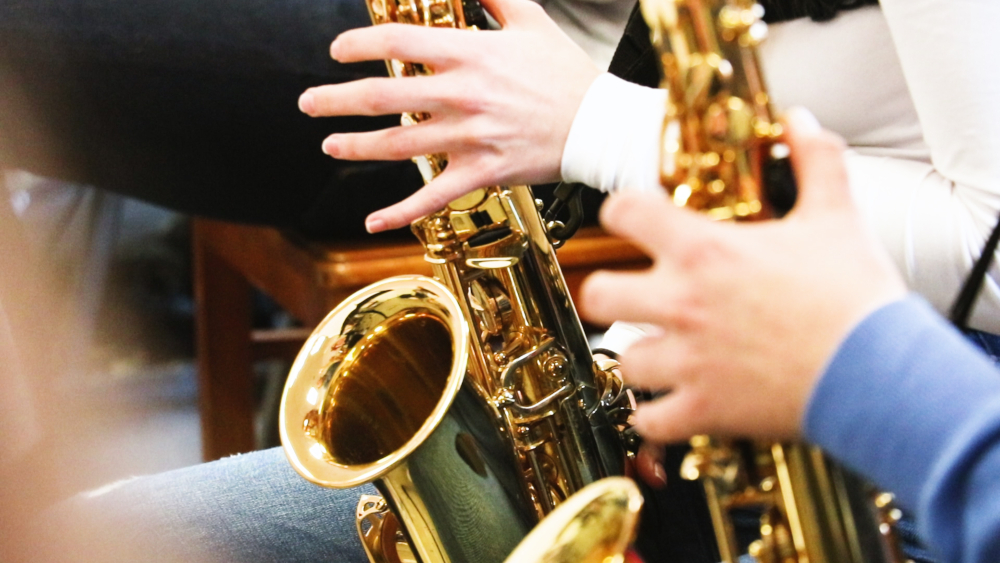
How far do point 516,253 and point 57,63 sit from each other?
0.60 m

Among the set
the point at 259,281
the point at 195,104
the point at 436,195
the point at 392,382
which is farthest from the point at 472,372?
the point at 259,281

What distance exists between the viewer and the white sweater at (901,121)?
505mm

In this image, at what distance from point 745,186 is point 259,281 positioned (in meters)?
1.02

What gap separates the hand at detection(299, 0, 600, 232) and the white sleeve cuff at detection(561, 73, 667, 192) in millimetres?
12

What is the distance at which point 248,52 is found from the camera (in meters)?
0.97

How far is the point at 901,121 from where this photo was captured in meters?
0.64

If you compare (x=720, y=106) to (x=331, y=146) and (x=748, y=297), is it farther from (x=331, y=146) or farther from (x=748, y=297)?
(x=331, y=146)

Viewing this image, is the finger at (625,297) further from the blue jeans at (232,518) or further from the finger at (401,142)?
the blue jeans at (232,518)

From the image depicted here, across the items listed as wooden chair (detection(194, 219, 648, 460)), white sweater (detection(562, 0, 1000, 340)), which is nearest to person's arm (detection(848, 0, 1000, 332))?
white sweater (detection(562, 0, 1000, 340))

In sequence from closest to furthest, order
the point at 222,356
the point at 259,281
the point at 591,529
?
the point at 591,529 < the point at 259,281 < the point at 222,356

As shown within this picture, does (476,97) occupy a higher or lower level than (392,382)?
higher

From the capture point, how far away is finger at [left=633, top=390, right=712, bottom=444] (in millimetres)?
379

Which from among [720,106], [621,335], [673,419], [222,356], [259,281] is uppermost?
[720,106]

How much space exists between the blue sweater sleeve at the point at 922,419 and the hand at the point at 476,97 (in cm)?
28
